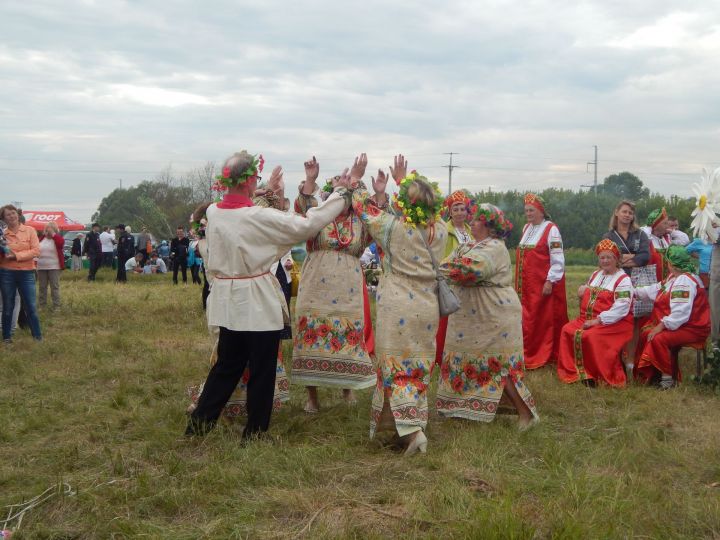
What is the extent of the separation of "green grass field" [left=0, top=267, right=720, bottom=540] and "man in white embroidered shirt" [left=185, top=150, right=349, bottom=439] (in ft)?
0.86

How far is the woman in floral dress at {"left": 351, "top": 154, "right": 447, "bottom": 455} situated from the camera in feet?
16.4

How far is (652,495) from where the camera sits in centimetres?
402

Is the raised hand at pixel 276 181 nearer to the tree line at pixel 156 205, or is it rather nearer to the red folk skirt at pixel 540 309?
the red folk skirt at pixel 540 309

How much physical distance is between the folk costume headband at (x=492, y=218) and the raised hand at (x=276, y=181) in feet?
4.78

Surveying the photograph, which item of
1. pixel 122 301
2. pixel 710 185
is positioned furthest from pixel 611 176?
pixel 710 185

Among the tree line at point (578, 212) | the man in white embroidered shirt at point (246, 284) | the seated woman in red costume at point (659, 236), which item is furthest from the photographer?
the tree line at point (578, 212)

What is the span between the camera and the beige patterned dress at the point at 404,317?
198 inches

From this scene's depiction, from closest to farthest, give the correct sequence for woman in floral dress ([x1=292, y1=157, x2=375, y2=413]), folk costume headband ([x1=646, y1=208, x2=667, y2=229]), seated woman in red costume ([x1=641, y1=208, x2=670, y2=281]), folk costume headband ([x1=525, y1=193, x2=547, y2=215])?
woman in floral dress ([x1=292, y1=157, x2=375, y2=413]) < folk costume headband ([x1=525, y1=193, x2=547, y2=215]) < seated woman in red costume ([x1=641, y1=208, x2=670, y2=281]) < folk costume headband ([x1=646, y1=208, x2=667, y2=229])

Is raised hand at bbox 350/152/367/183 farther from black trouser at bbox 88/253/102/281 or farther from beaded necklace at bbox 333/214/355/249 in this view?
black trouser at bbox 88/253/102/281

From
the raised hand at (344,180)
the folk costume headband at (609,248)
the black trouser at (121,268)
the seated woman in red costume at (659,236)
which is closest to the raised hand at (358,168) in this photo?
the raised hand at (344,180)

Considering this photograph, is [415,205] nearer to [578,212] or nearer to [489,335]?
[489,335]

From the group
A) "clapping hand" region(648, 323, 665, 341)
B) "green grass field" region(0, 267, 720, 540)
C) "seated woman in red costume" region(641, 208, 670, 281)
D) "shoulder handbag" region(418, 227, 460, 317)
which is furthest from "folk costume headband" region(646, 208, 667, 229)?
"shoulder handbag" region(418, 227, 460, 317)

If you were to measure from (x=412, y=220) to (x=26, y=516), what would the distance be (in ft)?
9.12

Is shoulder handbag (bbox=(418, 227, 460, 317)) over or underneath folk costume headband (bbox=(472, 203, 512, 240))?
underneath
